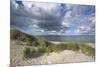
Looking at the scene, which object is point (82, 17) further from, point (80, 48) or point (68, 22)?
point (80, 48)

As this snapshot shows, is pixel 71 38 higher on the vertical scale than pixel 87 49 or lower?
higher

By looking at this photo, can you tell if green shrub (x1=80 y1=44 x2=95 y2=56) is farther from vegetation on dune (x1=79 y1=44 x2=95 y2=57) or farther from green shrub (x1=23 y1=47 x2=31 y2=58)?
Answer: green shrub (x1=23 y1=47 x2=31 y2=58)

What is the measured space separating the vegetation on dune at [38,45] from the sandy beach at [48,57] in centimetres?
5

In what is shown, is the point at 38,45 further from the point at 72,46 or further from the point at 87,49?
the point at 87,49

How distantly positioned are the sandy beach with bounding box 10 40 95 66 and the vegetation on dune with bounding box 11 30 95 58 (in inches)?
1.9

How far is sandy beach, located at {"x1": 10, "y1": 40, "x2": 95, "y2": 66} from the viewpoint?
2004 millimetres

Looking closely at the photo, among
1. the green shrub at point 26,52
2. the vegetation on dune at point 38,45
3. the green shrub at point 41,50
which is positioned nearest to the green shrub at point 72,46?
the vegetation on dune at point 38,45

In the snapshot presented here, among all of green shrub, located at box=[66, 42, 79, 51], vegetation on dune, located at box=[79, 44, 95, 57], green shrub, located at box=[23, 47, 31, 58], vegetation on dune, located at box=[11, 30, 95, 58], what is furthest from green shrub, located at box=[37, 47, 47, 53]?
vegetation on dune, located at box=[79, 44, 95, 57]

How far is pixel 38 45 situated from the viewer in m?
2.10

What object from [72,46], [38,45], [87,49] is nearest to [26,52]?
[38,45]

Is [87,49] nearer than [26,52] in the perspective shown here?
No

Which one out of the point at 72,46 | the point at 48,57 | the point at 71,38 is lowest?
the point at 48,57

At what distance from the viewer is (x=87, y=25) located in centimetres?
228

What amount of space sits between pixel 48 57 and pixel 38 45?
190 mm
